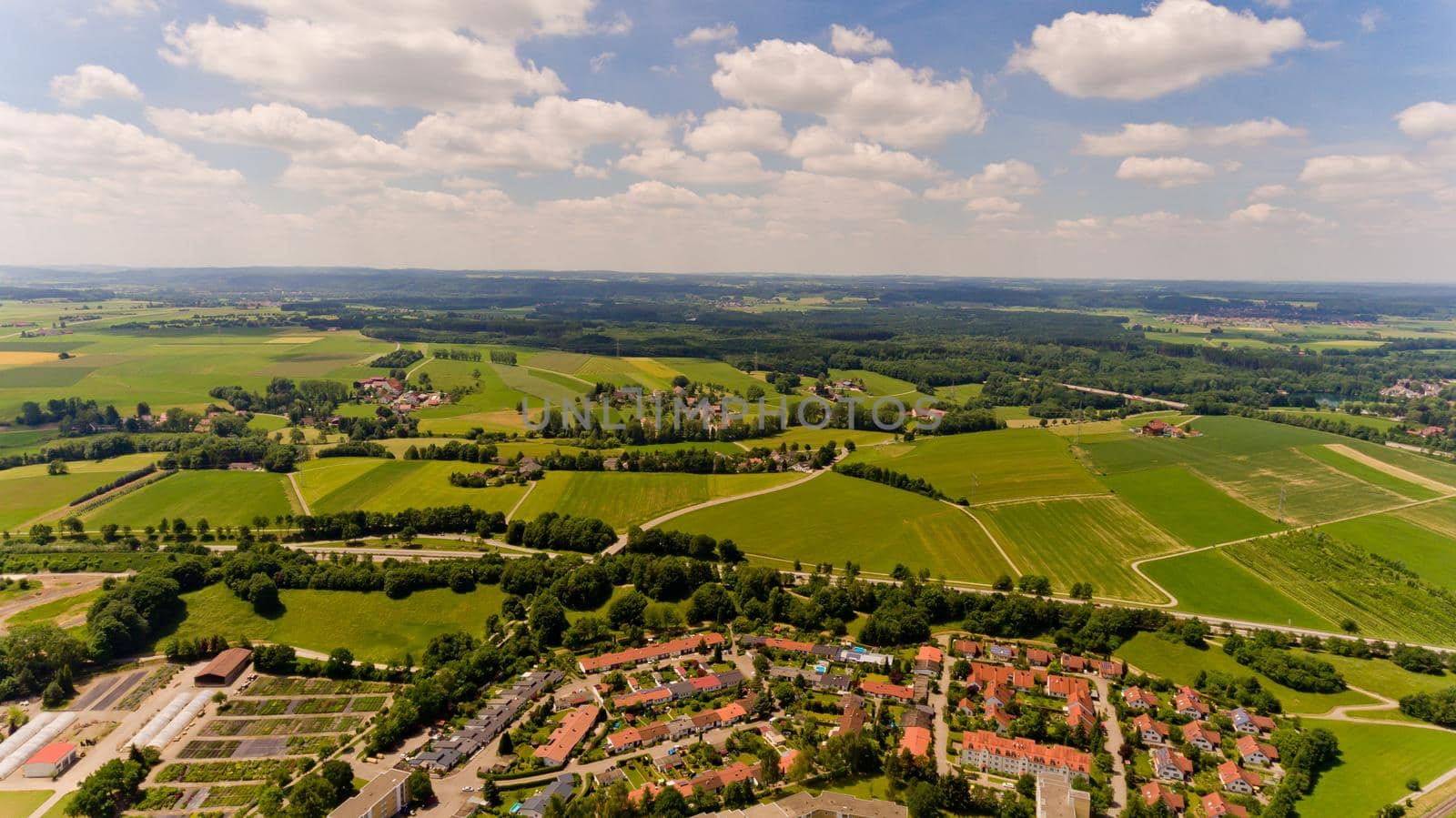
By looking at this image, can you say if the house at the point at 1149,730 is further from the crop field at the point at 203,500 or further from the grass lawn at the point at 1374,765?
the crop field at the point at 203,500

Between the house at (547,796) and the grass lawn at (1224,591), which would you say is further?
the grass lawn at (1224,591)

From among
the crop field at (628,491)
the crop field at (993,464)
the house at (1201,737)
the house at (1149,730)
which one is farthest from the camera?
the crop field at (993,464)

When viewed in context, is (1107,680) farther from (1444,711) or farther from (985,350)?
(985,350)

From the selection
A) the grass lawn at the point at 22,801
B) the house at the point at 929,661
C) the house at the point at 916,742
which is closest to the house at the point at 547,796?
the house at the point at 916,742

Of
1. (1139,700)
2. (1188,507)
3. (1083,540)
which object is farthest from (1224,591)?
(1139,700)

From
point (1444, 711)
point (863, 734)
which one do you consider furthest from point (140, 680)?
point (1444, 711)

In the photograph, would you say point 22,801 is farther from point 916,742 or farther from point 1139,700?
point 1139,700
